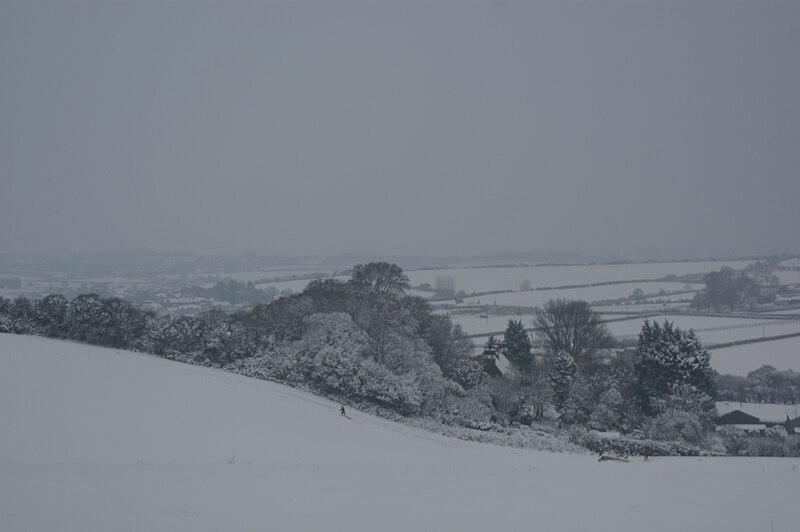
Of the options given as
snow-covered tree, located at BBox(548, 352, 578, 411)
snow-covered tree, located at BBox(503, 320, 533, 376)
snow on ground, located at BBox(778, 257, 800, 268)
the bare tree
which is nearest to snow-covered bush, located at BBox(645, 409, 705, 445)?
snow-covered tree, located at BBox(548, 352, 578, 411)

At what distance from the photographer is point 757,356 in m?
57.9

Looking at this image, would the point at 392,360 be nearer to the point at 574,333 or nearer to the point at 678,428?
the point at 678,428

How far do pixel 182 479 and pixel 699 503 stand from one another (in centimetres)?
1100

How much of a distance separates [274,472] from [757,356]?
5186 cm

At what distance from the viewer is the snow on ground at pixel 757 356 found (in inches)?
2126

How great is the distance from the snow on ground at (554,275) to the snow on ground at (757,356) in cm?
5723

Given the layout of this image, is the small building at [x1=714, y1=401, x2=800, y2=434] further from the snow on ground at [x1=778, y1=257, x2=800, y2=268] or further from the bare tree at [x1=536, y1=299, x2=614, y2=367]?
the snow on ground at [x1=778, y1=257, x2=800, y2=268]

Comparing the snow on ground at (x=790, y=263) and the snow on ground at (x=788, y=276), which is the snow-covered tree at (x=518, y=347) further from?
the snow on ground at (x=790, y=263)

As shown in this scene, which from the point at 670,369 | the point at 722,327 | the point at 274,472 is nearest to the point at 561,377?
the point at 670,369

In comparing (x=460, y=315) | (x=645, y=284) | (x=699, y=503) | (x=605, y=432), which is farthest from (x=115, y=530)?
(x=645, y=284)

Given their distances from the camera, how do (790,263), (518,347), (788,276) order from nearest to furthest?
1. (518,347)
2. (788,276)
3. (790,263)

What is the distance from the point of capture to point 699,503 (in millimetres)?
15461

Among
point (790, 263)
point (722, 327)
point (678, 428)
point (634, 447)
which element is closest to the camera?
point (634, 447)

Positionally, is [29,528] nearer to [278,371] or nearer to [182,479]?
[182,479]
